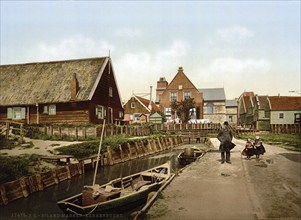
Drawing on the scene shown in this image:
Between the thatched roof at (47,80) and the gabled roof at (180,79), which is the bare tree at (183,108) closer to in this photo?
the gabled roof at (180,79)

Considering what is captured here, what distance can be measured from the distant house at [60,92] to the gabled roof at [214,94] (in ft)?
106

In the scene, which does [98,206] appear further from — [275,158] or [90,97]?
[90,97]

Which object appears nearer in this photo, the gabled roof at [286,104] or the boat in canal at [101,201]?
the boat in canal at [101,201]

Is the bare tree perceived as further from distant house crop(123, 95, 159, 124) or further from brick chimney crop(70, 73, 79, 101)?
brick chimney crop(70, 73, 79, 101)

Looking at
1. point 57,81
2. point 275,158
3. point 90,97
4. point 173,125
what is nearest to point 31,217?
point 275,158

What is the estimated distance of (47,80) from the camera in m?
36.7

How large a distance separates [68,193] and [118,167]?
27.2ft

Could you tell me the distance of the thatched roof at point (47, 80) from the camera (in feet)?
112

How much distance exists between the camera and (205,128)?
46.6m

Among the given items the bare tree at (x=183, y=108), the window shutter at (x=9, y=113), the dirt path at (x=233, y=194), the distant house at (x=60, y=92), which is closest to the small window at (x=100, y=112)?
the distant house at (x=60, y=92)

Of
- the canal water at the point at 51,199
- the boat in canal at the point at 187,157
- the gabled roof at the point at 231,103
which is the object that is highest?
the gabled roof at the point at 231,103

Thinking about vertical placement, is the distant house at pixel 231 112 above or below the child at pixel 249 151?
above

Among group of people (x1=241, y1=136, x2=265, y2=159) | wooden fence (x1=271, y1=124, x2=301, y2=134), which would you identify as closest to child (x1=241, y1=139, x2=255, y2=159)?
group of people (x1=241, y1=136, x2=265, y2=159)

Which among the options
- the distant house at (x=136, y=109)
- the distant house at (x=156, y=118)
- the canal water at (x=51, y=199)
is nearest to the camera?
the canal water at (x=51, y=199)
